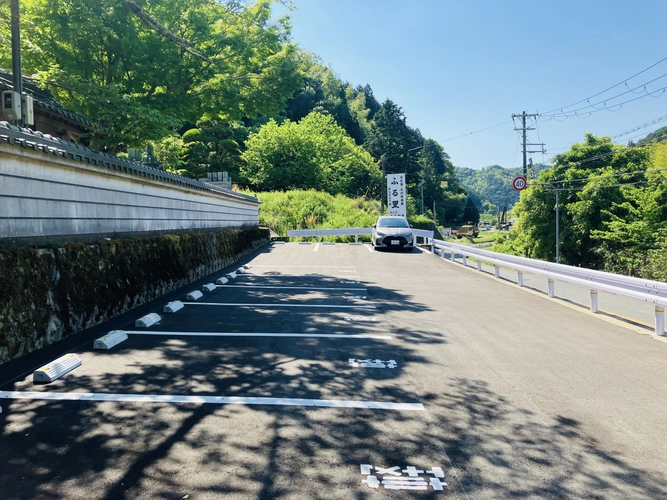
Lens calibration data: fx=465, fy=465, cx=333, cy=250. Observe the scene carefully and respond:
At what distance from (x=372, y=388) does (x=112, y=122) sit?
34.8 feet

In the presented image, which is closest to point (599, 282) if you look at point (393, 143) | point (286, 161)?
point (286, 161)

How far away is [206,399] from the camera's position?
4.28 m

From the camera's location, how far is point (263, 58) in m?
15.7

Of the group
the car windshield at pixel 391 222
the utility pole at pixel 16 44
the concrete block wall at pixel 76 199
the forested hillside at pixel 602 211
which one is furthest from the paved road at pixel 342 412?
the forested hillside at pixel 602 211

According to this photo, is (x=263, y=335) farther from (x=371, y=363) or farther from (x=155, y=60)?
(x=155, y=60)

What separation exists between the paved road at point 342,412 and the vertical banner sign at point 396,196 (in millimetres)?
30215

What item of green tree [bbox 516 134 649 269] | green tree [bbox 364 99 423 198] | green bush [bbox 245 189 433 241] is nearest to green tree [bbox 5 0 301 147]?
green bush [bbox 245 189 433 241]

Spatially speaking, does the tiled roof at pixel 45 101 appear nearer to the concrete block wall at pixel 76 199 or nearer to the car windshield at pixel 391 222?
the concrete block wall at pixel 76 199

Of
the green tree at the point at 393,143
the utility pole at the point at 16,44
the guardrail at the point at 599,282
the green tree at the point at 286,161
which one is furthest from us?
the green tree at the point at 393,143

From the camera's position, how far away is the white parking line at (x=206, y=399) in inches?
166

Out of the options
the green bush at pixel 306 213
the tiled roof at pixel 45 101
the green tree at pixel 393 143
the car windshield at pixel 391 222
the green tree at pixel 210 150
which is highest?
the green tree at pixel 393 143

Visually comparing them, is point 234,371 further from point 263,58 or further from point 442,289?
point 263,58

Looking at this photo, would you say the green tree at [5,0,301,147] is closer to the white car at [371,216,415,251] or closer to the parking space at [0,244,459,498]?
the parking space at [0,244,459,498]

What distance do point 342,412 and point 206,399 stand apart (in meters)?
1.26
